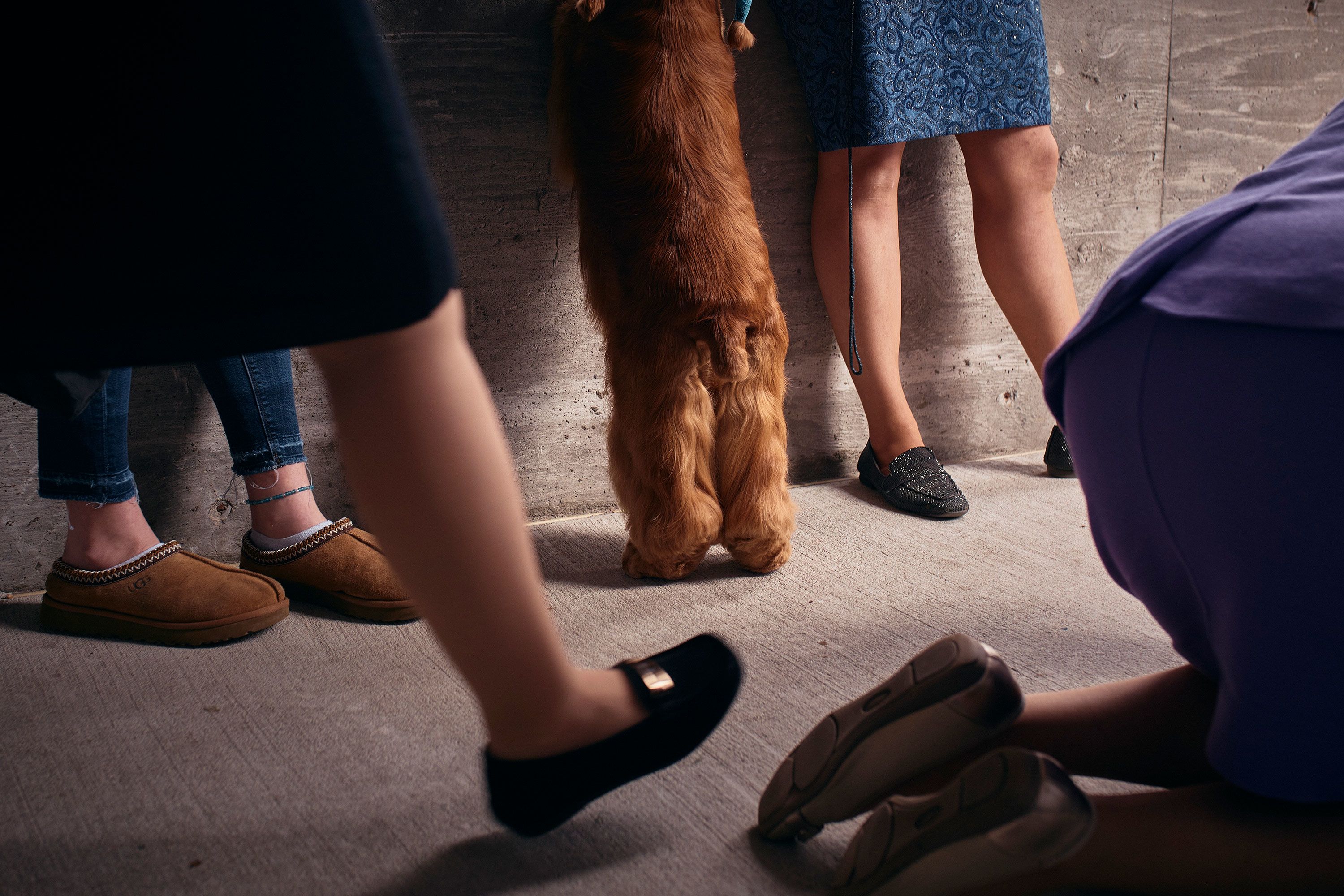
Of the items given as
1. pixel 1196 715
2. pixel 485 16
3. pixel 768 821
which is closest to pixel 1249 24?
pixel 485 16

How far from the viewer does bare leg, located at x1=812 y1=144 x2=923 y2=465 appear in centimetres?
180

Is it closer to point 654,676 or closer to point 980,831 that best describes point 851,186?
point 654,676

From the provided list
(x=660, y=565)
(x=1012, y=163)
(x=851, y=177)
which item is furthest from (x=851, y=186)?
(x=660, y=565)

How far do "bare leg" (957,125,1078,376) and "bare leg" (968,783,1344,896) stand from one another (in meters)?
1.35

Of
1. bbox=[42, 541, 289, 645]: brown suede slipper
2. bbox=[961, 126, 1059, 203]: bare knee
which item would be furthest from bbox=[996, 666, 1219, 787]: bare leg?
bbox=[961, 126, 1059, 203]: bare knee

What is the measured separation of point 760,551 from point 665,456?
0.82ft

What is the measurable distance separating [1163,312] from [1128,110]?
1.87 meters

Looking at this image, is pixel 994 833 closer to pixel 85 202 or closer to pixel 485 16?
pixel 85 202

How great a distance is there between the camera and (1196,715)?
0.75 m

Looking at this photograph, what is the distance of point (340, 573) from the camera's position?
136 centimetres


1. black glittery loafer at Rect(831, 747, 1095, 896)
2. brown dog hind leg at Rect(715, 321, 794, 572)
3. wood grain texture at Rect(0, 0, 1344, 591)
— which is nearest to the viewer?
black glittery loafer at Rect(831, 747, 1095, 896)

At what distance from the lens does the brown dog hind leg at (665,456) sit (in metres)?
1.35

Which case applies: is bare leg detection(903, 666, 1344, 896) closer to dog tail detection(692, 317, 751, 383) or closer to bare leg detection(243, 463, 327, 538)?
dog tail detection(692, 317, 751, 383)

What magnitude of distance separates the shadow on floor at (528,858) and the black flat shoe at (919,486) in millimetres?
1081
